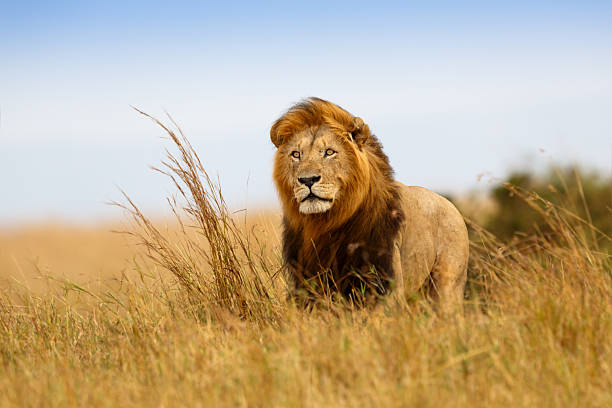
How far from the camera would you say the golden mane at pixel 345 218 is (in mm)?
4852

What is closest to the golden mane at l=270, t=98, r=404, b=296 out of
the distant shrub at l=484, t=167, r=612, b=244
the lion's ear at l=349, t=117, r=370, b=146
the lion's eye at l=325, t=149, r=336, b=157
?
the lion's ear at l=349, t=117, r=370, b=146

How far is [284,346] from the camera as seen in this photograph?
387 cm

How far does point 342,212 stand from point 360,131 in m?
0.66

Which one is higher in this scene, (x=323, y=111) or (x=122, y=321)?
(x=323, y=111)

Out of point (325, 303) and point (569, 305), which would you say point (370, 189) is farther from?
point (569, 305)

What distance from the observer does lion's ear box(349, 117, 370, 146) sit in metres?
5.04

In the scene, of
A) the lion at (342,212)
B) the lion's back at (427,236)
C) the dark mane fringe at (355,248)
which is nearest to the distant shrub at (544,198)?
the lion's back at (427,236)

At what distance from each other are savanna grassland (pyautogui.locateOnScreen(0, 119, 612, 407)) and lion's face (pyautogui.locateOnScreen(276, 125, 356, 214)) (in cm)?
72

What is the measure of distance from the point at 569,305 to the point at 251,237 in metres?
2.94

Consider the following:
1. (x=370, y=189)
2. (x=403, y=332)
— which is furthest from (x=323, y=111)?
(x=403, y=332)

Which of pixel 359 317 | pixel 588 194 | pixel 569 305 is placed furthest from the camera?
pixel 588 194

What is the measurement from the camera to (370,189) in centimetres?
498

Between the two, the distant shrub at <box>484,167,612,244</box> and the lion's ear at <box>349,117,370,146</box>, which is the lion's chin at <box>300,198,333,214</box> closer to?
the lion's ear at <box>349,117,370,146</box>

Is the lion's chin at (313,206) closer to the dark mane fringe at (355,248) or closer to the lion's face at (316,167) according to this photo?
the lion's face at (316,167)
